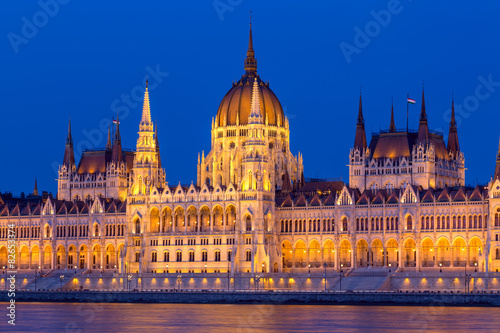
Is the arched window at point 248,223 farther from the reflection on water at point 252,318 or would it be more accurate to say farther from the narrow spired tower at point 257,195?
the reflection on water at point 252,318

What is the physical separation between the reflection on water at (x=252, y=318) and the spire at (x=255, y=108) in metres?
38.6

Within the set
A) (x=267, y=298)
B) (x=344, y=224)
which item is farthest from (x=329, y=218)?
A: (x=267, y=298)

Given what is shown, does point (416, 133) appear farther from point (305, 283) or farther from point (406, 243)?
point (305, 283)

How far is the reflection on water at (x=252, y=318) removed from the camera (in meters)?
131

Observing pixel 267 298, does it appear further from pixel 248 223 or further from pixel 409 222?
pixel 409 222

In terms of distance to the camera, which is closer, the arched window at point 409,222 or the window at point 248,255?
the arched window at point 409,222

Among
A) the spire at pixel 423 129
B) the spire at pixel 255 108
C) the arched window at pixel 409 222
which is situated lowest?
the arched window at pixel 409 222

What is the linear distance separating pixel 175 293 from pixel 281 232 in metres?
26.4

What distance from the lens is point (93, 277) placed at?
192500mm

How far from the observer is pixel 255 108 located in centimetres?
19725

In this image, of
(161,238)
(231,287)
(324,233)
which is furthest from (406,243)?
(161,238)

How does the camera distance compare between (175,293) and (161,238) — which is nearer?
(175,293)

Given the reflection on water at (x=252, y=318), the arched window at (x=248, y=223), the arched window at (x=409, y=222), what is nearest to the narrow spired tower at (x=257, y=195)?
the arched window at (x=248, y=223)

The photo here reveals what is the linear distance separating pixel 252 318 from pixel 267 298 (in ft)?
70.8
